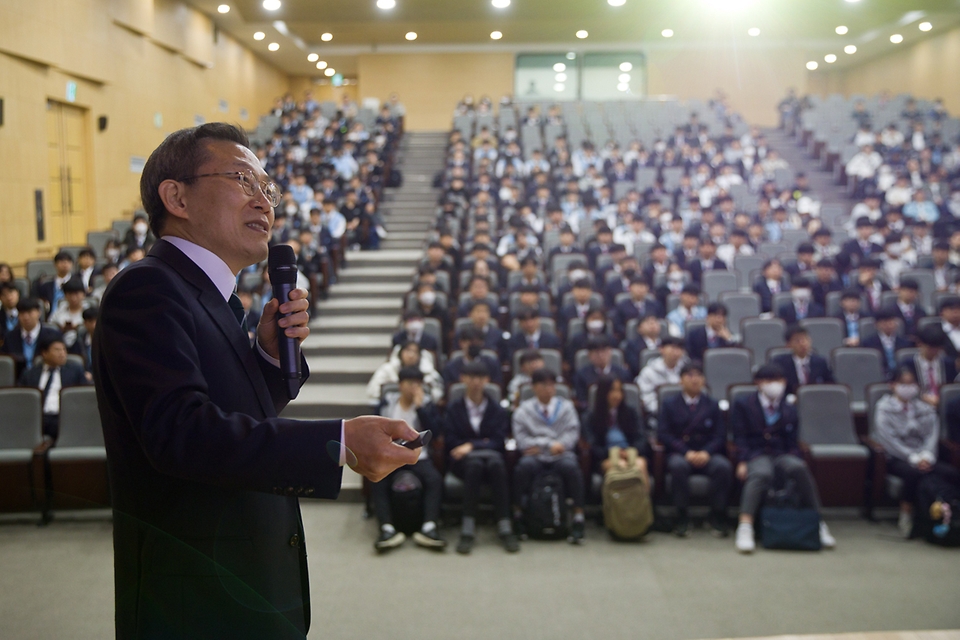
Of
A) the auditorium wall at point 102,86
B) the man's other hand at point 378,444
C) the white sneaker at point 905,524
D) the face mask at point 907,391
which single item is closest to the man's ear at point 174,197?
the man's other hand at point 378,444

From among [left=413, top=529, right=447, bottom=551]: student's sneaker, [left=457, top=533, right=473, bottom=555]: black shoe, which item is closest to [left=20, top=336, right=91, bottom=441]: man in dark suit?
[left=413, top=529, right=447, bottom=551]: student's sneaker

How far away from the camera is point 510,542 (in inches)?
156

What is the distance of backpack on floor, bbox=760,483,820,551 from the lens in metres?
3.92

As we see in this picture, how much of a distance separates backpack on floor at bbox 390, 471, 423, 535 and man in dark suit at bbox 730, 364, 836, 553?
1.74 metres

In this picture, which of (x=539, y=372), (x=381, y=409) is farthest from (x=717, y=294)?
(x=381, y=409)

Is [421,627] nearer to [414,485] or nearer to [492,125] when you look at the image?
[414,485]

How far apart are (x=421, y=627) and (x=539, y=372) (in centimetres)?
172

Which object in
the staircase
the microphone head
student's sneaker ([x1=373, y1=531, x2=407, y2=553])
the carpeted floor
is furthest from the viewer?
the staircase

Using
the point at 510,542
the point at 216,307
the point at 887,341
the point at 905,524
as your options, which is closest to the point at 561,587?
the point at 510,542

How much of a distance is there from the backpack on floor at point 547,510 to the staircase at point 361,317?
3.95 ft

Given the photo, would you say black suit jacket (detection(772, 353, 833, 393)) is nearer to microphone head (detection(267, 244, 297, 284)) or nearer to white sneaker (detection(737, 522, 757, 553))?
white sneaker (detection(737, 522, 757, 553))

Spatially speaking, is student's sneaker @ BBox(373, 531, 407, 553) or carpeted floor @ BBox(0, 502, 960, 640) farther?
student's sneaker @ BBox(373, 531, 407, 553)

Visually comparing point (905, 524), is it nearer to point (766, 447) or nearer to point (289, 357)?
point (766, 447)

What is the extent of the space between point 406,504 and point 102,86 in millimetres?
8599
